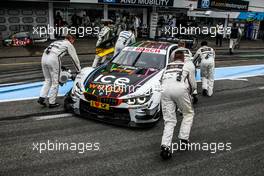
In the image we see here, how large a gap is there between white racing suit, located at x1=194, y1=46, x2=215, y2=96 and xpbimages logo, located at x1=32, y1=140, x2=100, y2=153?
4.44 metres

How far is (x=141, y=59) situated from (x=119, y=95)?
1745mm

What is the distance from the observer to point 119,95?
19.1ft

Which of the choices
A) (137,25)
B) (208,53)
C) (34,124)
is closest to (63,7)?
(137,25)

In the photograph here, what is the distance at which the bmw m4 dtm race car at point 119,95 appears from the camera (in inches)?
227

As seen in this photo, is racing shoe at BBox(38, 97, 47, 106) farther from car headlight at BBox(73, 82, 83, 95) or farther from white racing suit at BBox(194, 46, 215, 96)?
white racing suit at BBox(194, 46, 215, 96)

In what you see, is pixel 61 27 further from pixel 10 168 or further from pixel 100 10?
pixel 10 168

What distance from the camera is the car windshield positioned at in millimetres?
7121

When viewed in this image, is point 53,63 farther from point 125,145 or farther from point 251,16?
point 251,16

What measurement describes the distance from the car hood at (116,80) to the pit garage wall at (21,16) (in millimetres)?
16668

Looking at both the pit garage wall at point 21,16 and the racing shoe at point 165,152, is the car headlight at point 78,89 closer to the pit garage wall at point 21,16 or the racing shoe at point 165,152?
the racing shoe at point 165,152

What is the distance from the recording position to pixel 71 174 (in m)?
4.22

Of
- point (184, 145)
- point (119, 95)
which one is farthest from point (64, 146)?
point (184, 145)

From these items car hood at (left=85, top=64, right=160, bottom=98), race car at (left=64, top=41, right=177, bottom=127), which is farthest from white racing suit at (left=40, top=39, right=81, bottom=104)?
car hood at (left=85, top=64, right=160, bottom=98)

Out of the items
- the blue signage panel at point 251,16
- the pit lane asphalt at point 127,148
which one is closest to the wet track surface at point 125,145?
the pit lane asphalt at point 127,148
